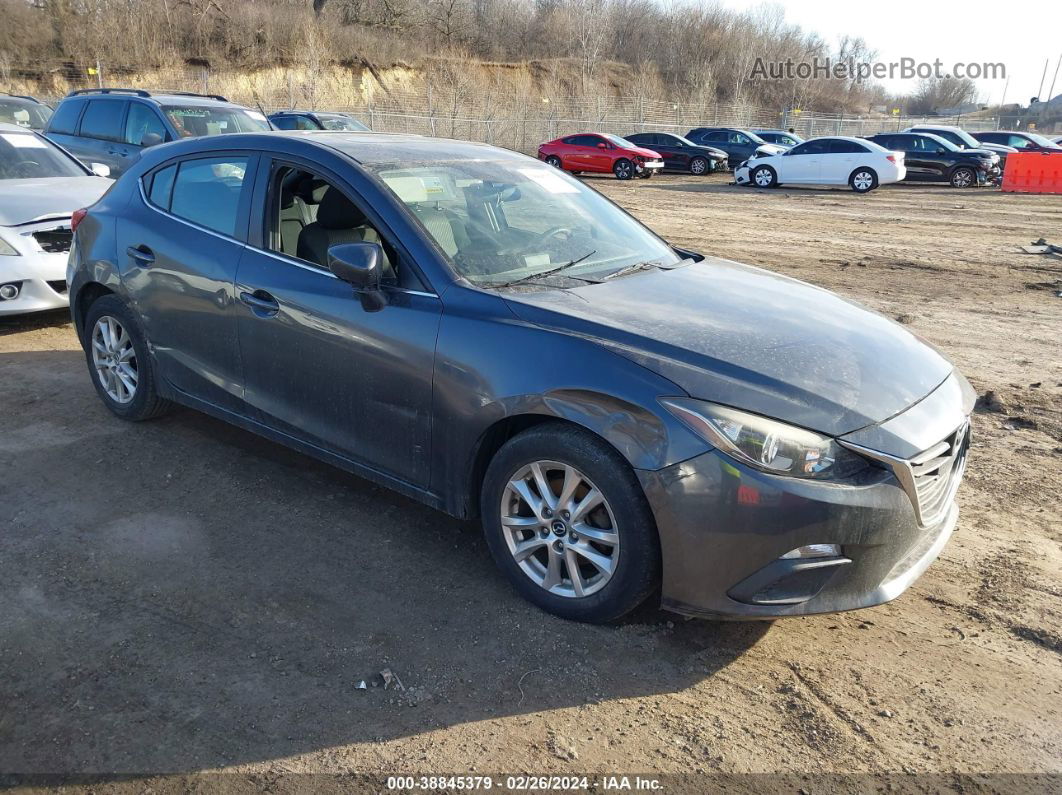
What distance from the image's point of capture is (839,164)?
80.5 ft

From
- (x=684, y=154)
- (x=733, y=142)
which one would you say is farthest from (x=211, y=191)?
(x=733, y=142)

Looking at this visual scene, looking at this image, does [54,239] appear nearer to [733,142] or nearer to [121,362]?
[121,362]

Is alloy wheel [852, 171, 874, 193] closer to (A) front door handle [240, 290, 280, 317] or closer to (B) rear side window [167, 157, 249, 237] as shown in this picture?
(B) rear side window [167, 157, 249, 237]

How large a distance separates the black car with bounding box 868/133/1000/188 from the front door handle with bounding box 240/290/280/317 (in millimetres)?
25917

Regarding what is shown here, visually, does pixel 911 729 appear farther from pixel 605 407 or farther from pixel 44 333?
pixel 44 333

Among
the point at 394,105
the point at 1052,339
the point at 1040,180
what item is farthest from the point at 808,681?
the point at 394,105

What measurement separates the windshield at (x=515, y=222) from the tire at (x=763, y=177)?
73.9 feet

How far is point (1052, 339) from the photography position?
806 centimetres

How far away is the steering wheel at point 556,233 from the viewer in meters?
4.15

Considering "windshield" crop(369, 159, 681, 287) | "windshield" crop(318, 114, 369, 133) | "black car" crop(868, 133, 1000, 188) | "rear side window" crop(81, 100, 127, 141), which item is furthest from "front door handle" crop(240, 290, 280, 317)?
"black car" crop(868, 133, 1000, 188)

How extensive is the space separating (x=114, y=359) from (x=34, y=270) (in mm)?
2536

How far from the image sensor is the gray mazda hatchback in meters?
2.91

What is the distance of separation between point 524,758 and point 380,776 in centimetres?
45

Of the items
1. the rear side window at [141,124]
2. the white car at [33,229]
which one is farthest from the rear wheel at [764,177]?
the white car at [33,229]
